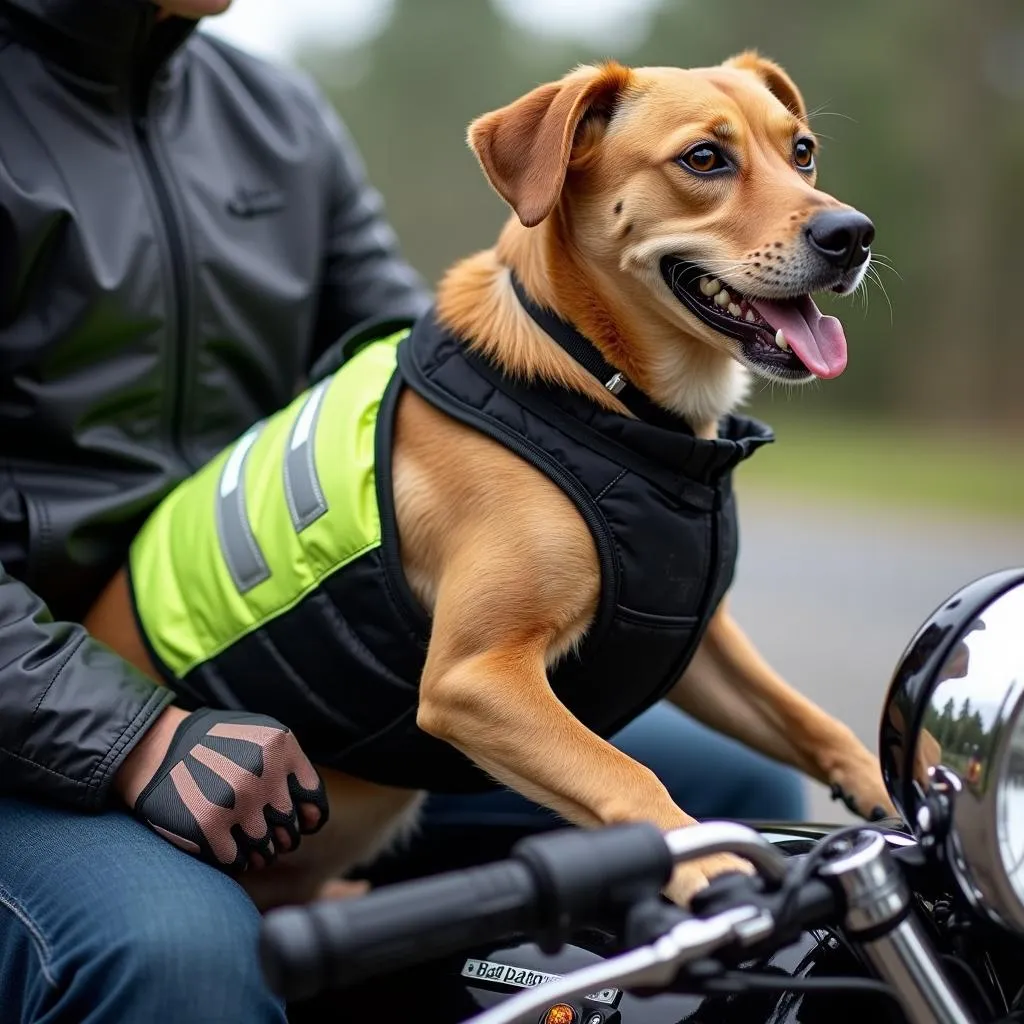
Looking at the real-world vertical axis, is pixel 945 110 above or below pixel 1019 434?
above

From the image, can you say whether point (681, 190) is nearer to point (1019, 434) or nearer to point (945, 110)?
point (1019, 434)

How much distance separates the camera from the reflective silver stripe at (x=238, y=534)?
176 centimetres

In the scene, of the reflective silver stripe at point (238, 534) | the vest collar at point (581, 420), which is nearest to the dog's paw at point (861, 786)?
the vest collar at point (581, 420)

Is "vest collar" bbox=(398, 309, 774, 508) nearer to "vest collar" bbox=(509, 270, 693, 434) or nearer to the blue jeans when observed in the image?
"vest collar" bbox=(509, 270, 693, 434)

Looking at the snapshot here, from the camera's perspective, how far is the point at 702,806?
2.10 m

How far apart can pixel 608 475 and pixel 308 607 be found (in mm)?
432

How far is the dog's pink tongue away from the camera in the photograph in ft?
5.57

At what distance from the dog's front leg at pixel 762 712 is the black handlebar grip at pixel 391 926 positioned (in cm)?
103

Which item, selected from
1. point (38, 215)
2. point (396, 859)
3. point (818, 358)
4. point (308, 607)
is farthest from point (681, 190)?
point (396, 859)

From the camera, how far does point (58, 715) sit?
1537 millimetres

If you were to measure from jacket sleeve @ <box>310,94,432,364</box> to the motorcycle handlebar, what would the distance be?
5.13ft

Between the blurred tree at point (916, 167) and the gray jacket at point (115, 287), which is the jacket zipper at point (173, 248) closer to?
the gray jacket at point (115, 287)

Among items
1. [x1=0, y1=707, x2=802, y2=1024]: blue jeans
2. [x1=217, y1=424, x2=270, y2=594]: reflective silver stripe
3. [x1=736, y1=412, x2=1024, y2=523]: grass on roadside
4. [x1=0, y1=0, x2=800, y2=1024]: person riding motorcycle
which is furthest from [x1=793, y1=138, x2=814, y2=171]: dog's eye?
[x1=736, y1=412, x2=1024, y2=523]: grass on roadside

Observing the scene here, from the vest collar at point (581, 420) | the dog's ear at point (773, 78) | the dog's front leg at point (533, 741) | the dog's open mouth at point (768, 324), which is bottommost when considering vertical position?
the dog's front leg at point (533, 741)
